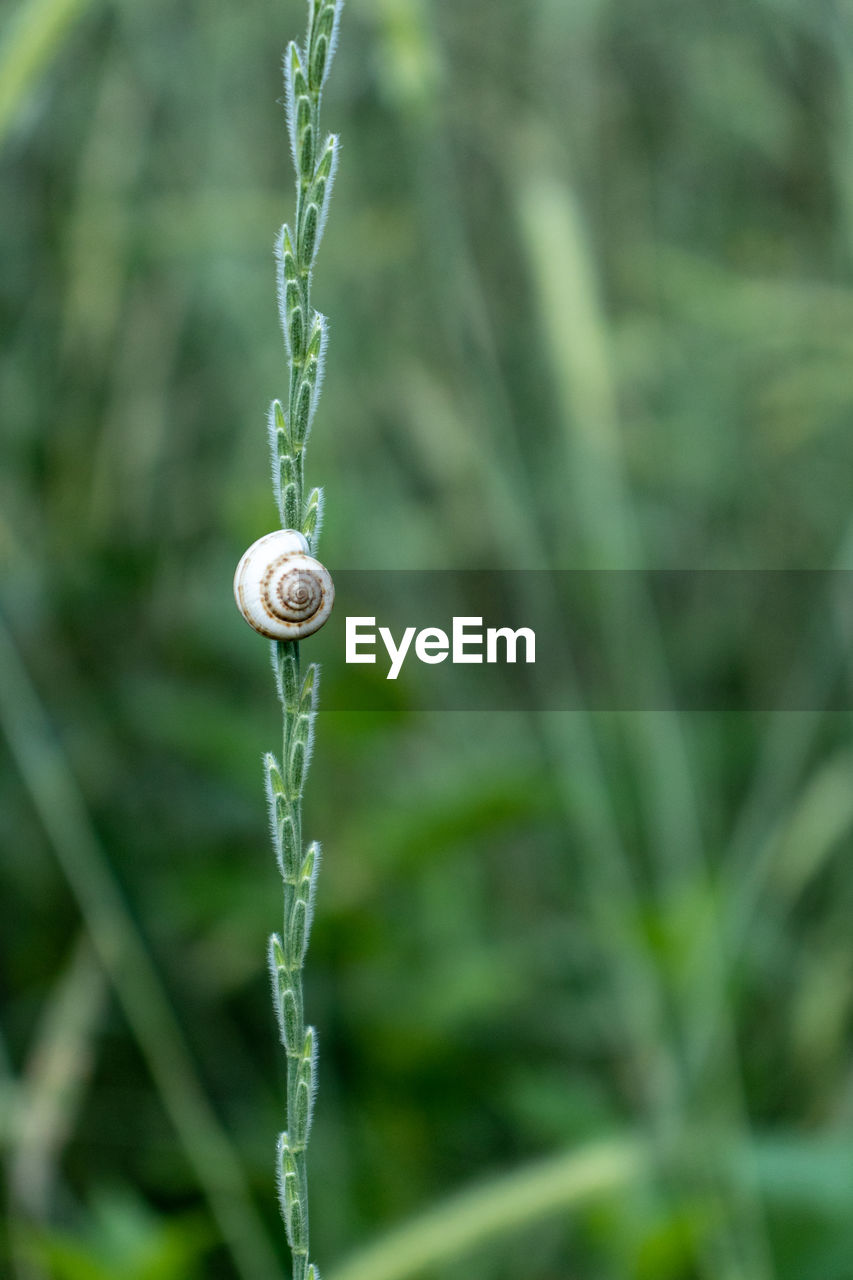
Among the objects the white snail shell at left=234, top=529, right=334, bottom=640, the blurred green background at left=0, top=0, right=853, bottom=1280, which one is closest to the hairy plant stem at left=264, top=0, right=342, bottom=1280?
the white snail shell at left=234, top=529, right=334, bottom=640

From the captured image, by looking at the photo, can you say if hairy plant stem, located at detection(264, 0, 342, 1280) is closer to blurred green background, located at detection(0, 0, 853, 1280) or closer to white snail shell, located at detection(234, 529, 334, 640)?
white snail shell, located at detection(234, 529, 334, 640)

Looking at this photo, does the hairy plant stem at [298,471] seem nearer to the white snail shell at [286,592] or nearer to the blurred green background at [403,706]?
the white snail shell at [286,592]

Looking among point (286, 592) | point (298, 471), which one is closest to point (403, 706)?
point (286, 592)

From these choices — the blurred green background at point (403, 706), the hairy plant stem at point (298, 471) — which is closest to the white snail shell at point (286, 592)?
the hairy plant stem at point (298, 471)

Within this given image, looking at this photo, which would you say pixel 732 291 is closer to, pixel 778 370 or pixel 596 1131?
pixel 778 370

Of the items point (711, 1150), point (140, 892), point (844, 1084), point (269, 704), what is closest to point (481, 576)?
point (269, 704)
